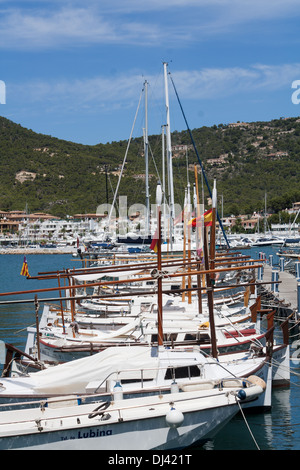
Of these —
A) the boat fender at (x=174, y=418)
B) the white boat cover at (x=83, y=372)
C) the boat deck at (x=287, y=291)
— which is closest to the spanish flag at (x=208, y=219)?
the white boat cover at (x=83, y=372)

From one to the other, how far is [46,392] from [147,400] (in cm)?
298

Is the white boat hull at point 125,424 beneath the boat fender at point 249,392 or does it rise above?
beneath

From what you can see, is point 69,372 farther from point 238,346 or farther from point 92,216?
point 92,216

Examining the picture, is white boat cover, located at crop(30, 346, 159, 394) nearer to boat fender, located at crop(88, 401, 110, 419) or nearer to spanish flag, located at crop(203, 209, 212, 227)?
boat fender, located at crop(88, 401, 110, 419)

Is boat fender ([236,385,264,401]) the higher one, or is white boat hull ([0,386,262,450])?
boat fender ([236,385,264,401])

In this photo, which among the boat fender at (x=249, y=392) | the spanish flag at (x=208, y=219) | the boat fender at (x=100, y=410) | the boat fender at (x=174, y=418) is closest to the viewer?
the boat fender at (x=174, y=418)

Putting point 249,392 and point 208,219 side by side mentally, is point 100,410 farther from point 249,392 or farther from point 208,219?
point 208,219

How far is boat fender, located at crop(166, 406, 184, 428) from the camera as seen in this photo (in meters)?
13.1

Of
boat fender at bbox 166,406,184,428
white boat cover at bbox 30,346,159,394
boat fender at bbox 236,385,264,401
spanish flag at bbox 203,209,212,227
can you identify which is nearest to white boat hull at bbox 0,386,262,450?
boat fender at bbox 166,406,184,428

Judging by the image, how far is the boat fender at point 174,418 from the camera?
43.1ft


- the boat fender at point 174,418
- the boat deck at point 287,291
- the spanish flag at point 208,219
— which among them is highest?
the spanish flag at point 208,219

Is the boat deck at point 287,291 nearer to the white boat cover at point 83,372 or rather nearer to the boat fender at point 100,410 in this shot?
the white boat cover at point 83,372

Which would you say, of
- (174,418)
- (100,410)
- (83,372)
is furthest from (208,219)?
(174,418)

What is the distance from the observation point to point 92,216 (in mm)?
194625
